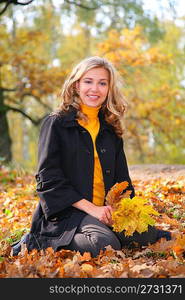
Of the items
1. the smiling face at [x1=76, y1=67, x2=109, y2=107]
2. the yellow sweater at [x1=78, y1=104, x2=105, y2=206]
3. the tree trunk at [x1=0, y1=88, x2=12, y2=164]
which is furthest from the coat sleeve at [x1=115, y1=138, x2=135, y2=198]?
the tree trunk at [x1=0, y1=88, x2=12, y2=164]

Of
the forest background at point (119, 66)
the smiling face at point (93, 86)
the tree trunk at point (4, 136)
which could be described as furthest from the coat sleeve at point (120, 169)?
the tree trunk at point (4, 136)

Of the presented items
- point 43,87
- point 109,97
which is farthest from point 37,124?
point 109,97

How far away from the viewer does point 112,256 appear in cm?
298

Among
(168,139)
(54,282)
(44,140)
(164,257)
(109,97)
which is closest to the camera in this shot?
(54,282)

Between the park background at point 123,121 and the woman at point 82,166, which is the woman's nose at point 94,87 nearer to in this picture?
the woman at point 82,166

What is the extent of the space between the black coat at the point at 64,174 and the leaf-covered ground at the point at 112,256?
0.19 m

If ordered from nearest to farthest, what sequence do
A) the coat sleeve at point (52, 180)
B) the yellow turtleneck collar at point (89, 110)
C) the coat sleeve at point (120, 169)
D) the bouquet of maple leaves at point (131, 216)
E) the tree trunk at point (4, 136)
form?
the bouquet of maple leaves at point (131, 216) < the coat sleeve at point (52, 180) < the yellow turtleneck collar at point (89, 110) < the coat sleeve at point (120, 169) < the tree trunk at point (4, 136)

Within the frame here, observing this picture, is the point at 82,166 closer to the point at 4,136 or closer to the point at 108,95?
the point at 108,95

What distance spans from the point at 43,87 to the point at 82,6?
2739 mm

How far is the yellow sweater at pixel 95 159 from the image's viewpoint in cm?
349

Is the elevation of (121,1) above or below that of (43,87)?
above

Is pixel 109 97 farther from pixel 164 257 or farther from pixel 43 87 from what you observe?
pixel 43 87

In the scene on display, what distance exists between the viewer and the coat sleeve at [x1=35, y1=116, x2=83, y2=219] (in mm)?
3246

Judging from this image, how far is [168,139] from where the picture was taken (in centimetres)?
1383
